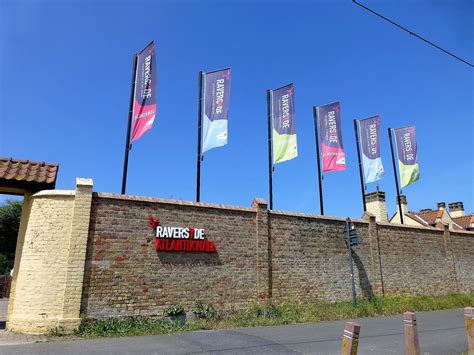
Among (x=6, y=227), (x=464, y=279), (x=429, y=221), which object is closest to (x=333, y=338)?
(x=464, y=279)

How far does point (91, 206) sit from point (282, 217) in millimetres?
6707

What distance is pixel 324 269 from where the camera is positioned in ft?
50.4

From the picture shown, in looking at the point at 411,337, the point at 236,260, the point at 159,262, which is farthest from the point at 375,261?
the point at 411,337

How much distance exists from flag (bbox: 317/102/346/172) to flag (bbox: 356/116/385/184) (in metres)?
2.67

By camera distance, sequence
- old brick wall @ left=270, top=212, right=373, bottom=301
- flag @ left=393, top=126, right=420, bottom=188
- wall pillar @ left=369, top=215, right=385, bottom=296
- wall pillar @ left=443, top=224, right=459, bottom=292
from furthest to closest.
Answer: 1. flag @ left=393, top=126, right=420, bottom=188
2. wall pillar @ left=443, top=224, right=459, bottom=292
3. wall pillar @ left=369, top=215, right=385, bottom=296
4. old brick wall @ left=270, top=212, right=373, bottom=301

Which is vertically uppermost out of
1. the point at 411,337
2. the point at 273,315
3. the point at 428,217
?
the point at 428,217

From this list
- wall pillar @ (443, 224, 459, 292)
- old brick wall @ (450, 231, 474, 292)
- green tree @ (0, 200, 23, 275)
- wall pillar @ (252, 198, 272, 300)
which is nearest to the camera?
wall pillar @ (252, 198, 272, 300)

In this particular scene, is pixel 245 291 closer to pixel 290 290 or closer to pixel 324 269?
pixel 290 290

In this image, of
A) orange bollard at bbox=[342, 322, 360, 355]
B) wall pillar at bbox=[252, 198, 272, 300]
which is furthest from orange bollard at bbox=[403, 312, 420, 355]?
wall pillar at bbox=[252, 198, 272, 300]

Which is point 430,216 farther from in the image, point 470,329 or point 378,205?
point 470,329

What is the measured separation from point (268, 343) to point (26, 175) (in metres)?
7.76

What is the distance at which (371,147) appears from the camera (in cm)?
2092

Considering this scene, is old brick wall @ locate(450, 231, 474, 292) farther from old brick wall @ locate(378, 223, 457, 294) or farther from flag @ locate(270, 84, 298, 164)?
flag @ locate(270, 84, 298, 164)

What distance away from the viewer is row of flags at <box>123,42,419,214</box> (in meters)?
14.2
